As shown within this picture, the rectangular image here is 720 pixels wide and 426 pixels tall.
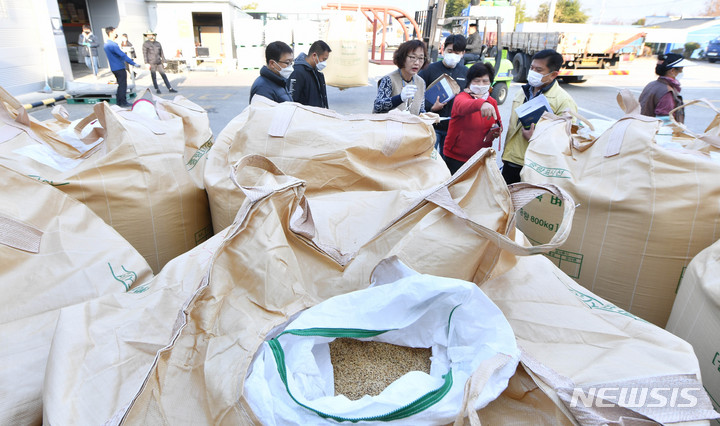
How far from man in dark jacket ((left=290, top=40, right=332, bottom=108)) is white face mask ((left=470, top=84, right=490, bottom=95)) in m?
1.59

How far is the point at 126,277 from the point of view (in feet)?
4.58

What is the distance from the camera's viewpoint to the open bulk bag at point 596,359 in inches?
32.6

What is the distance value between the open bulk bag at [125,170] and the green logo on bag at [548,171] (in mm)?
1569

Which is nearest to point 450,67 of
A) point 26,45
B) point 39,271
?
point 39,271

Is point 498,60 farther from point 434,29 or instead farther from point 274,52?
point 274,52

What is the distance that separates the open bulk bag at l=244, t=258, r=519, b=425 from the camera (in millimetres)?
787

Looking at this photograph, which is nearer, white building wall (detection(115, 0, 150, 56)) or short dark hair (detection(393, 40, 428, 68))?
short dark hair (detection(393, 40, 428, 68))

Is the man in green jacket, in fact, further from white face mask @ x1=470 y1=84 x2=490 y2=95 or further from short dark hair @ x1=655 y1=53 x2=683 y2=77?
short dark hair @ x1=655 y1=53 x2=683 y2=77

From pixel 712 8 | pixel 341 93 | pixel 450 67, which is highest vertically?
pixel 712 8

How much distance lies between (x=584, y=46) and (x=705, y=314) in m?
12.7

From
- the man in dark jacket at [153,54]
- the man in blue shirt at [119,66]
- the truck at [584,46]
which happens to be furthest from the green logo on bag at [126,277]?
the truck at [584,46]

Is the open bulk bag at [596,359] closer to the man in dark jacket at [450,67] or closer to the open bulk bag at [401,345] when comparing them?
the open bulk bag at [401,345]

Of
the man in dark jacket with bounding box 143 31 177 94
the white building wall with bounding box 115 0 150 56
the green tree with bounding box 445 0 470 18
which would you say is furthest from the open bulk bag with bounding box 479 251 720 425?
the green tree with bounding box 445 0 470 18

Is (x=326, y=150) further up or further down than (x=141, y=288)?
further up
